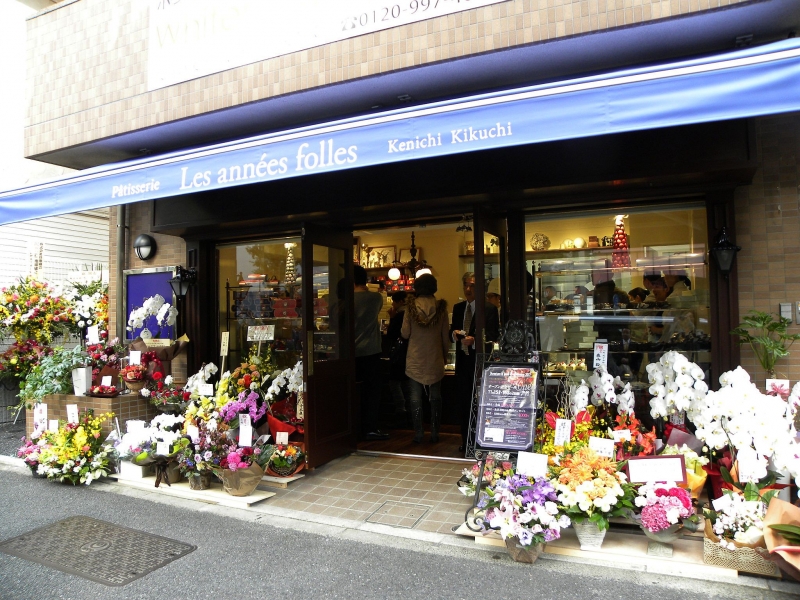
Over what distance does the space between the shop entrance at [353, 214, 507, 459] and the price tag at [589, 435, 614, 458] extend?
1.52m

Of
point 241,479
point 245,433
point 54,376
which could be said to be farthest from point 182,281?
point 241,479

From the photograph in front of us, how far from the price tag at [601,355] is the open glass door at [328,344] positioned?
9.38 feet

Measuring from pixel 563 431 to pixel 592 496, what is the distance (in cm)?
63

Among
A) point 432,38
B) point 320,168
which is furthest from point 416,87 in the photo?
point 320,168

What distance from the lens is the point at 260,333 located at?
7035 millimetres

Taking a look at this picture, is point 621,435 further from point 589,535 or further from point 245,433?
point 245,433

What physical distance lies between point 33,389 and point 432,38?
246 inches

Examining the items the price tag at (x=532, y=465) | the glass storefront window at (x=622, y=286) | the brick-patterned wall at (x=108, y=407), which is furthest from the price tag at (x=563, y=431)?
the brick-patterned wall at (x=108, y=407)

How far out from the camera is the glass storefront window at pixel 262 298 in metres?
6.81

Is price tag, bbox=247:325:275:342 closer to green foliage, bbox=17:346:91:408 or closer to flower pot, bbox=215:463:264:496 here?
green foliage, bbox=17:346:91:408

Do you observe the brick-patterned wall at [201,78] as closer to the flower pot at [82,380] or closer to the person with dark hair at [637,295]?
the person with dark hair at [637,295]

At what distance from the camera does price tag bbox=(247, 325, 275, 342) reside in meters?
6.97

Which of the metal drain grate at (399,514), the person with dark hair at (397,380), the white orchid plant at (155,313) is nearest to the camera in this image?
the metal drain grate at (399,514)

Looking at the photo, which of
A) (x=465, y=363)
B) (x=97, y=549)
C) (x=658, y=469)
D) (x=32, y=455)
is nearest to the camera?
(x=658, y=469)
